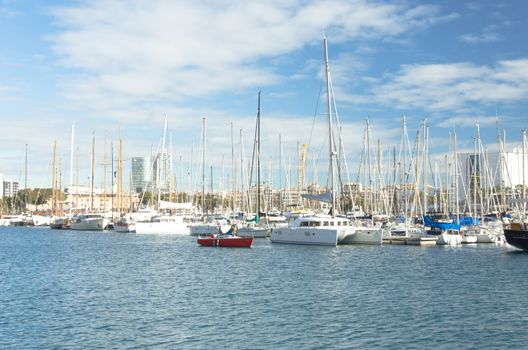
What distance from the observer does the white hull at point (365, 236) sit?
6519cm

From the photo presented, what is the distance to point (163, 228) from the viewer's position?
9606 centimetres

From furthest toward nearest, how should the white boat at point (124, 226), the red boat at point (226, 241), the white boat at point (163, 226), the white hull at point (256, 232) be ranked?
the white boat at point (124, 226)
the white boat at point (163, 226)
the white hull at point (256, 232)
the red boat at point (226, 241)

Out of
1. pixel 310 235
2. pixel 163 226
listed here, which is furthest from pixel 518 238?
pixel 163 226

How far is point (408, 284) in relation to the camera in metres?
39.0

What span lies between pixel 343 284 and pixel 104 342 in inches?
752

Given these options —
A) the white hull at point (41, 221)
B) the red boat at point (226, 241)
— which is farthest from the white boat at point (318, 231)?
the white hull at point (41, 221)

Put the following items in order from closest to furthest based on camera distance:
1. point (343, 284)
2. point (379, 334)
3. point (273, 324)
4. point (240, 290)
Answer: point (379, 334) → point (273, 324) → point (240, 290) → point (343, 284)

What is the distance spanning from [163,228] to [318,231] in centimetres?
3852

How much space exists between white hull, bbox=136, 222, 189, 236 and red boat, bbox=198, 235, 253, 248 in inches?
1089

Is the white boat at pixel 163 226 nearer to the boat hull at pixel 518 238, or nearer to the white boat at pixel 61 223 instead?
the white boat at pixel 61 223

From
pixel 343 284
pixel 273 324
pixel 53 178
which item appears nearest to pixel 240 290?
pixel 343 284

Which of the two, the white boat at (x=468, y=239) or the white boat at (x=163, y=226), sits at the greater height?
the white boat at (x=163, y=226)

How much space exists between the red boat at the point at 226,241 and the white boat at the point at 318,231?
490 cm

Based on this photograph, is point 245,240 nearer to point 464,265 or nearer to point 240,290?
point 464,265
